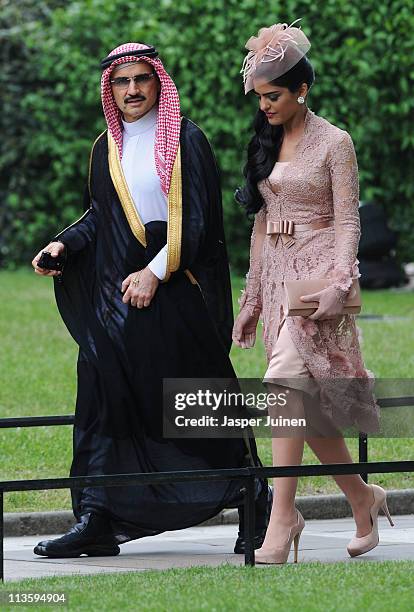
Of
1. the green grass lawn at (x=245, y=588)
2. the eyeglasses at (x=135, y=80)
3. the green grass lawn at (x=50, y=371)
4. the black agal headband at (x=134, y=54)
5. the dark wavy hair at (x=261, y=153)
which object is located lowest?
the green grass lawn at (x=50, y=371)

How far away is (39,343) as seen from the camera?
13.7m

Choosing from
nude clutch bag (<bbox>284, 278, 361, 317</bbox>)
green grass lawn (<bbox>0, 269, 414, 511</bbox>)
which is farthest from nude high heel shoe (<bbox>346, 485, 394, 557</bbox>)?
green grass lawn (<bbox>0, 269, 414, 511</bbox>)

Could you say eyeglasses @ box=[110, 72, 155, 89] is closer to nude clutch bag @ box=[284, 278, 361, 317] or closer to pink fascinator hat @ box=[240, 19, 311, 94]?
pink fascinator hat @ box=[240, 19, 311, 94]

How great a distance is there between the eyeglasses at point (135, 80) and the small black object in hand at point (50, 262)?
2.36 ft

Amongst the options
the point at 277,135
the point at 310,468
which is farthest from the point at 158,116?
the point at 310,468

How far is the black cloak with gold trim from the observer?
6.58 m

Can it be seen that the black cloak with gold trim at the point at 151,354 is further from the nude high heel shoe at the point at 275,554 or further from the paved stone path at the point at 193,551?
the nude high heel shoe at the point at 275,554

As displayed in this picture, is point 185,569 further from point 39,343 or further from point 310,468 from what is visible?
point 39,343

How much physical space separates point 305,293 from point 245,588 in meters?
1.31

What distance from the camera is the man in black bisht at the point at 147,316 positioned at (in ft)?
21.5

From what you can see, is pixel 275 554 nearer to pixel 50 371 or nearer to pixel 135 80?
pixel 135 80

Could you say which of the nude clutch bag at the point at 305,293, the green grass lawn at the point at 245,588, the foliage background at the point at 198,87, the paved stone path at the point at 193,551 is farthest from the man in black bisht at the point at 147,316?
the foliage background at the point at 198,87

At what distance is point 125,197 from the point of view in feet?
21.6

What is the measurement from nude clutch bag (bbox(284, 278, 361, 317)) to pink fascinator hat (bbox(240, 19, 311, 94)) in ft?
2.57
